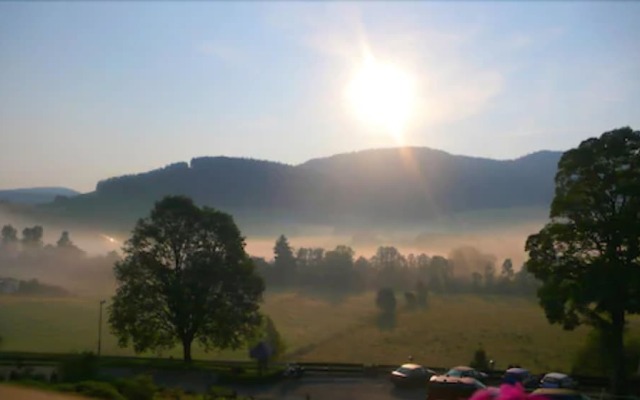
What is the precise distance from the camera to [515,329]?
57.9 m

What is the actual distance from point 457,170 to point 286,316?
13283 cm

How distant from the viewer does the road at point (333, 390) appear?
30.7 meters

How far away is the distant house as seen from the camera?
60.0 m

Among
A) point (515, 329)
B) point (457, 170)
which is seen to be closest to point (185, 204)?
point (515, 329)

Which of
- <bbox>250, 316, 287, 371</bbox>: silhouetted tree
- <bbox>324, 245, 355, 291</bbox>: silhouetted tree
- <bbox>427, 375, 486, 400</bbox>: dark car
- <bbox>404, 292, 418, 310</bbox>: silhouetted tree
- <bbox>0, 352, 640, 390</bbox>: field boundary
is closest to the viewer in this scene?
<bbox>427, 375, 486, 400</bbox>: dark car

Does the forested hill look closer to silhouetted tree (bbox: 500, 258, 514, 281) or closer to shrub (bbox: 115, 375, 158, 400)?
silhouetted tree (bbox: 500, 258, 514, 281)

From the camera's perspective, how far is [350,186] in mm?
192750

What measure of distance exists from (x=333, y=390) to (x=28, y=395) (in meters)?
17.1

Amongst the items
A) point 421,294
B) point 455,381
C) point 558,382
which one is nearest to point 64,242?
point 421,294

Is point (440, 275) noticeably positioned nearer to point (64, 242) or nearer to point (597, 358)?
point (64, 242)

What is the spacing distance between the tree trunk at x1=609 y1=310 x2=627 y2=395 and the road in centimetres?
882

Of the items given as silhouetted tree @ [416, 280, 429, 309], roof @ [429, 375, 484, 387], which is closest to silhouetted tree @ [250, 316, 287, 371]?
roof @ [429, 375, 484, 387]

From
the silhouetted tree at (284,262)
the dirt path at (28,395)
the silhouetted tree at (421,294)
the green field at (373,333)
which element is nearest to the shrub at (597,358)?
the green field at (373,333)

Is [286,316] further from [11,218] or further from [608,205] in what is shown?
[11,218]
